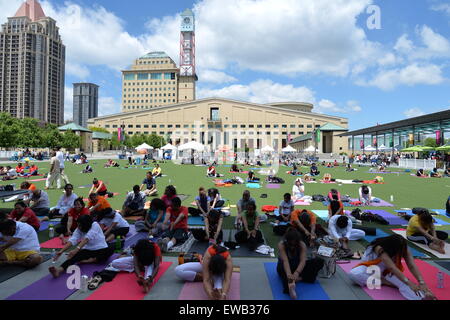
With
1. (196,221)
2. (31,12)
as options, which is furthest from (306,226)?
(31,12)

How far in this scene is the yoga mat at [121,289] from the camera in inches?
159

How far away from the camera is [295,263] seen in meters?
4.36

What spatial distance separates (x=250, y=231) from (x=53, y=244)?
454 cm

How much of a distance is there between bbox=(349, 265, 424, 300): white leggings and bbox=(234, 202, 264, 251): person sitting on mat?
2211mm

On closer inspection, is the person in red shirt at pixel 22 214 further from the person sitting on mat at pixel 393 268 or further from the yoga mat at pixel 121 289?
the person sitting on mat at pixel 393 268

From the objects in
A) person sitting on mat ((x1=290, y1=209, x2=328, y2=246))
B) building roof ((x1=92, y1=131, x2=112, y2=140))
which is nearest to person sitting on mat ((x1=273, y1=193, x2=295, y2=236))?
person sitting on mat ((x1=290, y1=209, x2=328, y2=246))

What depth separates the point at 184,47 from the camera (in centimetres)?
12488

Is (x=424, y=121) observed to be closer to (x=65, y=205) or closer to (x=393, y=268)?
(x=393, y=268)

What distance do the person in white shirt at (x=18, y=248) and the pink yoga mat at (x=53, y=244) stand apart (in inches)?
41.7

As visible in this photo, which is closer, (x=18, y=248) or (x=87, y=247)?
(x=18, y=248)

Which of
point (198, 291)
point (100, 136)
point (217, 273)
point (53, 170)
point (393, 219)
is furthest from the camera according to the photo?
point (100, 136)

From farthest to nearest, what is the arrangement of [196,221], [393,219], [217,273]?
1. [393,219]
2. [196,221]
3. [217,273]

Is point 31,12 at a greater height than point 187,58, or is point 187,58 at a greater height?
point 31,12

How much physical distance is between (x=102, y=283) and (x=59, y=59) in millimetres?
153617
